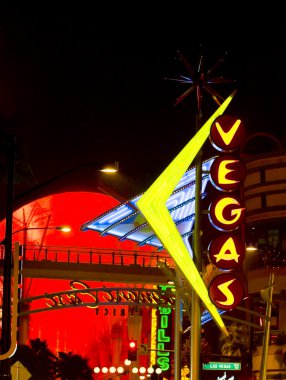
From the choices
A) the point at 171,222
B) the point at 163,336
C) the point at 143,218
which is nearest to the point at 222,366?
the point at 163,336

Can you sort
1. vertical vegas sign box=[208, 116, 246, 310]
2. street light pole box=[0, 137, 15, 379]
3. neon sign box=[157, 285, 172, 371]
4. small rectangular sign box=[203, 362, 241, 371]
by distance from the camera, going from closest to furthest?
1. street light pole box=[0, 137, 15, 379]
2. vertical vegas sign box=[208, 116, 246, 310]
3. small rectangular sign box=[203, 362, 241, 371]
4. neon sign box=[157, 285, 172, 371]

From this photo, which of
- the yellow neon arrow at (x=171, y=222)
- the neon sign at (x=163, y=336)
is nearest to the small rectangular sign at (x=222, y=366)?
the neon sign at (x=163, y=336)

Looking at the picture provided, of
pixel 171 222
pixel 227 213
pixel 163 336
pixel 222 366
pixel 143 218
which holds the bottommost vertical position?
pixel 222 366

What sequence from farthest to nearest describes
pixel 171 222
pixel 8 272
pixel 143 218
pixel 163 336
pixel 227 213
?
pixel 163 336 → pixel 143 218 → pixel 227 213 → pixel 8 272 → pixel 171 222

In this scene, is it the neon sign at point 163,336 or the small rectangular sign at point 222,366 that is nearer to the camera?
the small rectangular sign at point 222,366

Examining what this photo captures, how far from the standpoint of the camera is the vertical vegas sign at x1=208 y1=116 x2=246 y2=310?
25922mm

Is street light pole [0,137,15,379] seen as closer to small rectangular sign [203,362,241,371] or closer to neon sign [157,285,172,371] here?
small rectangular sign [203,362,241,371]

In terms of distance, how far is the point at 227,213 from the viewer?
2667 centimetres

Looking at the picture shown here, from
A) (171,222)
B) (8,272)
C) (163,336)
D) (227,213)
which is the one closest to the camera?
(171,222)

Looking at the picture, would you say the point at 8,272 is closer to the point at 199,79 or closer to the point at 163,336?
the point at 199,79

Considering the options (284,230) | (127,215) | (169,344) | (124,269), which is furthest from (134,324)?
(127,215)

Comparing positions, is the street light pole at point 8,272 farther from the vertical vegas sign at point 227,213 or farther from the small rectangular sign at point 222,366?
the small rectangular sign at point 222,366

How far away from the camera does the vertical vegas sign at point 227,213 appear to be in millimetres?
25922

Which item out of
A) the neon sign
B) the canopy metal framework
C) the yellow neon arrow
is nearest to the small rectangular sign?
the neon sign
